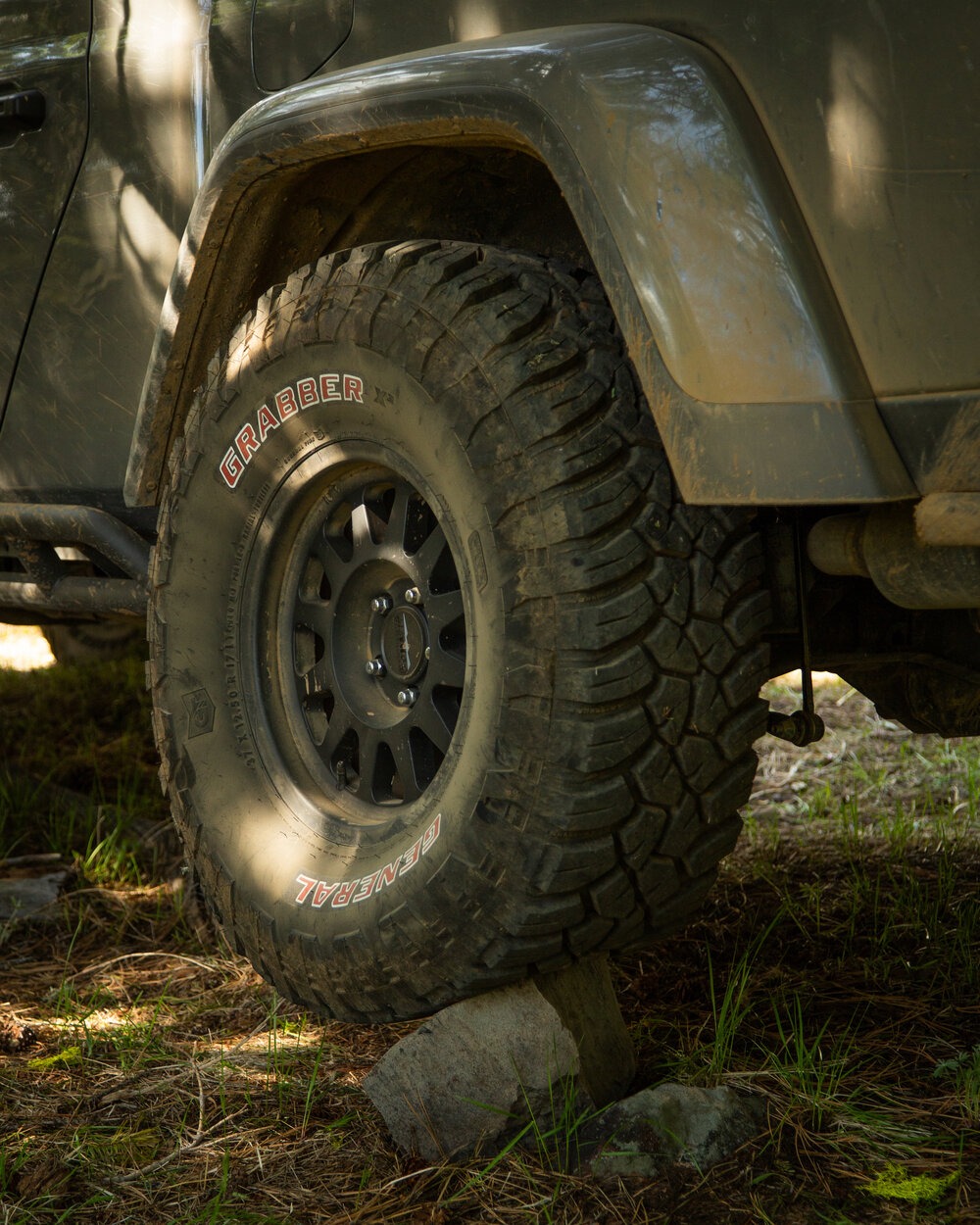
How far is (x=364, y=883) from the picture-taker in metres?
1.93

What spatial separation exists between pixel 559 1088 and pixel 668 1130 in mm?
185

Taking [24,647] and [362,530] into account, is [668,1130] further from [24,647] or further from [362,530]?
[24,647]

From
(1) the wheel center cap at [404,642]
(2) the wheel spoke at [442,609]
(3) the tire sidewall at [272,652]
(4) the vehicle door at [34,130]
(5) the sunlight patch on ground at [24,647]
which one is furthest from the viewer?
(5) the sunlight patch on ground at [24,647]

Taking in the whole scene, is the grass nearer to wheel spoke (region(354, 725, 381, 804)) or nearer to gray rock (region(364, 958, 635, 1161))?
gray rock (region(364, 958, 635, 1161))

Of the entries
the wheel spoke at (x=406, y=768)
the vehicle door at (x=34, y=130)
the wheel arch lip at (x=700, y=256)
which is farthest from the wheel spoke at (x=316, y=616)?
the vehicle door at (x=34, y=130)

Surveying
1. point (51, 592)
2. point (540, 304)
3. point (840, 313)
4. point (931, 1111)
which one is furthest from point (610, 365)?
point (51, 592)

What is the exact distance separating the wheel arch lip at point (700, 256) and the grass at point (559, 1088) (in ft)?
2.80

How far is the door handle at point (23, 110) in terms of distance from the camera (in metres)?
2.59

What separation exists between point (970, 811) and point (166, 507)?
2.02 metres

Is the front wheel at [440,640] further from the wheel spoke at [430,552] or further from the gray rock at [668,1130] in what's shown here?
the gray rock at [668,1130]

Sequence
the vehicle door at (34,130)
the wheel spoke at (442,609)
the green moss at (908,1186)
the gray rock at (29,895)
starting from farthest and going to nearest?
the gray rock at (29,895) → the vehicle door at (34,130) → the wheel spoke at (442,609) → the green moss at (908,1186)

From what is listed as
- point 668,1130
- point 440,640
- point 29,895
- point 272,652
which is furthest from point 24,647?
point 668,1130

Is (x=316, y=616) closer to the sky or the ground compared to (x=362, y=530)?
closer to the ground

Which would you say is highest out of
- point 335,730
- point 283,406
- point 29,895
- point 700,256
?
point 700,256
